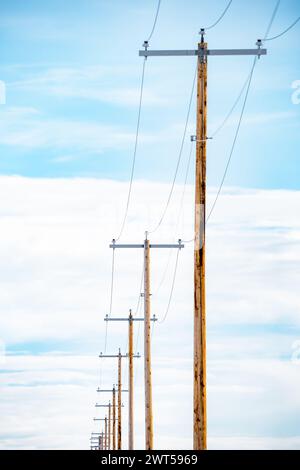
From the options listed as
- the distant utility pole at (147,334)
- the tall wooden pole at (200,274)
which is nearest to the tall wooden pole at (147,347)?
the distant utility pole at (147,334)

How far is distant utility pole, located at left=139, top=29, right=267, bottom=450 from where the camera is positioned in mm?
23422

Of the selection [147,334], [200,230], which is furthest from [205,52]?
[147,334]

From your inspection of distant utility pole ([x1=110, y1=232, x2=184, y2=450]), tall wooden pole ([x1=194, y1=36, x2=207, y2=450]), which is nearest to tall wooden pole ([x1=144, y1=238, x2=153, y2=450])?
distant utility pole ([x1=110, y1=232, x2=184, y2=450])

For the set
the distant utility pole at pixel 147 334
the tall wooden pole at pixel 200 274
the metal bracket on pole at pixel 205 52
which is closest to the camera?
the tall wooden pole at pixel 200 274

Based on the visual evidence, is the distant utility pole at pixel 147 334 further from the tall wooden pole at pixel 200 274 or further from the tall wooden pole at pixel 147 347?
the tall wooden pole at pixel 200 274

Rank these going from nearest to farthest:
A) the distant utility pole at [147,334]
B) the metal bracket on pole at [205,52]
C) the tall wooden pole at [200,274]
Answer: the tall wooden pole at [200,274]
the metal bracket on pole at [205,52]
the distant utility pole at [147,334]

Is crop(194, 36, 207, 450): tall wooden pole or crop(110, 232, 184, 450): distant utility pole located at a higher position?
crop(110, 232, 184, 450): distant utility pole

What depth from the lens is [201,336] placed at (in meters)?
23.8

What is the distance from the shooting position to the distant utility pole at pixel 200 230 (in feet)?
76.8

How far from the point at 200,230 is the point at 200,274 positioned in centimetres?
94

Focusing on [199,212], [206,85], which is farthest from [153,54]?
[199,212]

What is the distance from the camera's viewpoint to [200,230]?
24094mm

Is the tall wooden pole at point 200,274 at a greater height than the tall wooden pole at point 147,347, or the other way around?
the tall wooden pole at point 147,347

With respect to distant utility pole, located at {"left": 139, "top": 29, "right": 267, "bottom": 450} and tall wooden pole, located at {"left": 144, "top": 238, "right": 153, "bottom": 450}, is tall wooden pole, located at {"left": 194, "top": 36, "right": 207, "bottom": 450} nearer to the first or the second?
distant utility pole, located at {"left": 139, "top": 29, "right": 267, "bottom": 450}
